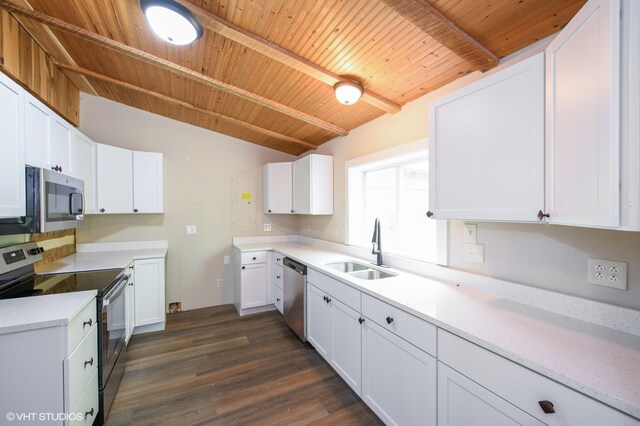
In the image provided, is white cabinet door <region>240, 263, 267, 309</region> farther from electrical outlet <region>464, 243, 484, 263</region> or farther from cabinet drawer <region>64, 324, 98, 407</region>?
electrical outlet <region>464, 243, 484, 263</region>

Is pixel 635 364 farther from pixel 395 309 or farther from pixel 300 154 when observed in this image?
pixel 300 154

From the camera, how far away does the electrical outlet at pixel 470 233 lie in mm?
1672

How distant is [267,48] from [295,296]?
7.55ft

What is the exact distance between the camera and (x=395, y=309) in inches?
57.5

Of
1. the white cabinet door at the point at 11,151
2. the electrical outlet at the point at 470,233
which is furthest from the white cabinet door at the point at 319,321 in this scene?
the white cabinet door at the point at 11,151

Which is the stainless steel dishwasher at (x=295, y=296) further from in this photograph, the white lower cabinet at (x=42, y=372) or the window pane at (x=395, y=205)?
the white lower cabinet at (x=42, y=372)

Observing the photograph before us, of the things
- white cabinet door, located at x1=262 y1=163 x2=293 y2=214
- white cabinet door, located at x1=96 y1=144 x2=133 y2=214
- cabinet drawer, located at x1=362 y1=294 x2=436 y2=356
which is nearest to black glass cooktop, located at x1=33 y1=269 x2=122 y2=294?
white cabinet door, located at x1=96 y1=144 x2=133 y2=214

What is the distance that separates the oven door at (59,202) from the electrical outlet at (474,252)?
2.75 meters

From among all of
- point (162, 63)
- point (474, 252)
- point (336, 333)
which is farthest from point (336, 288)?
point (162, 63)

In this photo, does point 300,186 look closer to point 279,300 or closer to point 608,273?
point 279,300

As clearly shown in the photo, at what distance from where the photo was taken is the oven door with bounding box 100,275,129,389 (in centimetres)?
169

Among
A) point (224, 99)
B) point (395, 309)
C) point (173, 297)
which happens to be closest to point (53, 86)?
point (224, 99)

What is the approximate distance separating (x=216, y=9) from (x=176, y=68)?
870 millimetres

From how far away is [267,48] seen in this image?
1.76 metres
